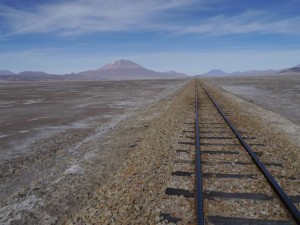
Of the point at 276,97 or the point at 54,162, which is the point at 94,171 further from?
the point at 276,97

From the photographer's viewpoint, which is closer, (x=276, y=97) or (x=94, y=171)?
(x=94, y=171)

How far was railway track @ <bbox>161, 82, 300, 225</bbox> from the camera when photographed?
5.16m

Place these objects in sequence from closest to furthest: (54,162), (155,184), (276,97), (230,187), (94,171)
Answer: (230,187)
(155,184)
(94,171)
(54,162)
(276,97)

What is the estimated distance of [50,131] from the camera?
1514 cm

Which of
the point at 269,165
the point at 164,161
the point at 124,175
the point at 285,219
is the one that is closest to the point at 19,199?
the point at 124,175

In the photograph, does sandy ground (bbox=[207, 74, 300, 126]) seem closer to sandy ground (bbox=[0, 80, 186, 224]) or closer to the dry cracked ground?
the dry cracked ground

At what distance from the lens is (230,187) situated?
6.39 m

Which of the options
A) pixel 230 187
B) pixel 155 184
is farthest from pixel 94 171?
pixel 230 187

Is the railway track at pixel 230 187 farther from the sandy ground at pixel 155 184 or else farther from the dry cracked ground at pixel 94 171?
the dry cracked ground at pixel 94 171

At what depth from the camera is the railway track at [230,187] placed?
16.9 feet

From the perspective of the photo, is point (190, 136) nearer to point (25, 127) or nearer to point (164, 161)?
point (164, 161)

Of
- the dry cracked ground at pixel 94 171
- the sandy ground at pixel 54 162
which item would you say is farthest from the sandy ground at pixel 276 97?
the sandy ground at pixel 54 162

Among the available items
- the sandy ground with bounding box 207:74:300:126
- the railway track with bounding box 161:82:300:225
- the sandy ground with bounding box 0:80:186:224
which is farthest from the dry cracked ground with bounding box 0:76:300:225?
the sandy ground with bounding box 207:74:300:126

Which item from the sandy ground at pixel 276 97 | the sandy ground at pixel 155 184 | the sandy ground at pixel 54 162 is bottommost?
the sandy ground at pixel 276 97
